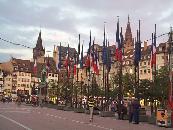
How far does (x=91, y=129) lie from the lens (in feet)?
78.1

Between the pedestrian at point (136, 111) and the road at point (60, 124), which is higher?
the pedestrian at point (136, 111)

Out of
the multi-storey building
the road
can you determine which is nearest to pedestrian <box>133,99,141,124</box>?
the road

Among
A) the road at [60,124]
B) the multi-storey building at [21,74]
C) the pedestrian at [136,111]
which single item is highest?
the multi-storey building at [21,74]

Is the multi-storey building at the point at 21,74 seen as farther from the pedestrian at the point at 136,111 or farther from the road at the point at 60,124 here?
the pedestrian at the point at 136,111

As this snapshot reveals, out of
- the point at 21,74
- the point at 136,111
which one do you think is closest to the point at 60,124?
the point at 136,111

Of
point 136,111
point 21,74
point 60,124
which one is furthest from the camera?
point 21,74

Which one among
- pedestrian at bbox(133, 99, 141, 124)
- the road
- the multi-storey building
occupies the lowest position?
the road

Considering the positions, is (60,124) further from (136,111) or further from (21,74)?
(21,74)

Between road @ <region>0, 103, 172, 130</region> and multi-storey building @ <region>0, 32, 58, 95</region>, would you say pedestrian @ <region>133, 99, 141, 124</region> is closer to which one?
road @ <region>0, 103, 172, 130</region>

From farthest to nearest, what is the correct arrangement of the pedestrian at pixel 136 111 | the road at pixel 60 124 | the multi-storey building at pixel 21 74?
the multi-storey building at pixel 21 74 < the pedestrian at pixel 136 111 < the road at pixel 60 124

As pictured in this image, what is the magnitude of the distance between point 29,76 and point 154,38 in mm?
142882

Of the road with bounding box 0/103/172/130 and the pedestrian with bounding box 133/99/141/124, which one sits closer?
the road with bounding box 0/103/172/130

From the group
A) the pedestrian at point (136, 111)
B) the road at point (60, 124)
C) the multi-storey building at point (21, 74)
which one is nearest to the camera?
the road at point (60, 124)

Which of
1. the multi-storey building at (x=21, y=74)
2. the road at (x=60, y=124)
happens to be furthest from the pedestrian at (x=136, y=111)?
the multi-storey building at (x=21, y=74)
